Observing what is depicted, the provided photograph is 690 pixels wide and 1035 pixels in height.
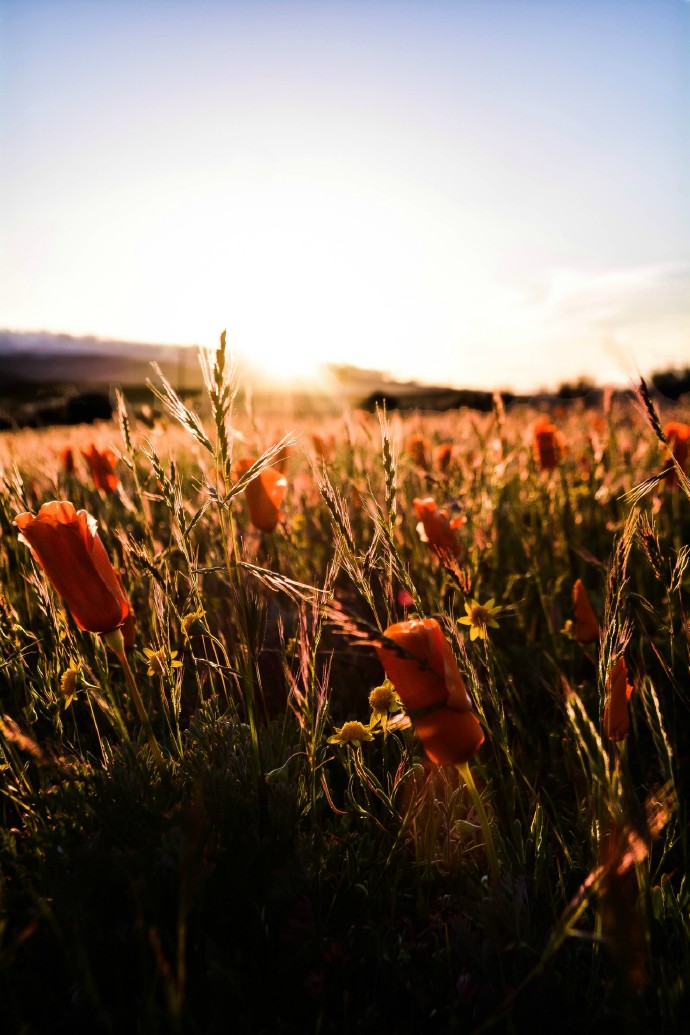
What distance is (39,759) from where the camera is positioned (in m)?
1.03

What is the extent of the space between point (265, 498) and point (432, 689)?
116 cm

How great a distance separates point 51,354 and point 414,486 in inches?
2641

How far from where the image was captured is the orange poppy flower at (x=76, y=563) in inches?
42.0

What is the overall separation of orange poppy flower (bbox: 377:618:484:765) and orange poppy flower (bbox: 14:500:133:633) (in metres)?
0.57

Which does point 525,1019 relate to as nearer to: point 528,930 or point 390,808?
point 528,930

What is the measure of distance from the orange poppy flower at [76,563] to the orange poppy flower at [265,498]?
2.43 feet

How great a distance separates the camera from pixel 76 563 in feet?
3.58

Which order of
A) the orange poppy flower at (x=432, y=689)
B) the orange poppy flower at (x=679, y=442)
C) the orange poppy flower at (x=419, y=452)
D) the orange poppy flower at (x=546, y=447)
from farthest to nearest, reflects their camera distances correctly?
1. the orange poppy flower at (x=419, y=452)
2. the orange poppy flower at (x=546, y=447)
3. the orange poppy flower at (x=679, y=442)
4. the orange poppy flower at (x=432, y=689)

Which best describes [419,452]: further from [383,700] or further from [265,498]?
[383,700]

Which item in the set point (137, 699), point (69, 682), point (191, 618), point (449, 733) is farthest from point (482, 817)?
point (69, 682)

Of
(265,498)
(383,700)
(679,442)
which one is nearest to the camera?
(383,700)

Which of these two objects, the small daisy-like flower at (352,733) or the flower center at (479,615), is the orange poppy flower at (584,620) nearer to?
the flower center at (479,615)

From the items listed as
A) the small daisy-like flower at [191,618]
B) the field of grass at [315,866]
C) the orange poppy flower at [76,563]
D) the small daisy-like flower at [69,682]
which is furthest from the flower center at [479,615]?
the small daisy-like flower at [69,682]

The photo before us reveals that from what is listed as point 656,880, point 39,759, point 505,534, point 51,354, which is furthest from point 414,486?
point 51,354
